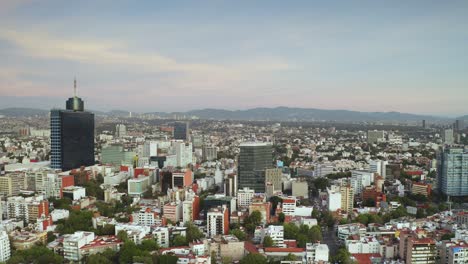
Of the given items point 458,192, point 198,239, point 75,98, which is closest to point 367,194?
point 458,192

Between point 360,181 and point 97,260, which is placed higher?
point 360,181

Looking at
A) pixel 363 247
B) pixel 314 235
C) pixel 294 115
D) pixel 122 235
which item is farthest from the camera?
pixel 294 115

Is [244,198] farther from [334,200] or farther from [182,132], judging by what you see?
[182,132]

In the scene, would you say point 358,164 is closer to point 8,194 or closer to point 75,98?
point 75,98

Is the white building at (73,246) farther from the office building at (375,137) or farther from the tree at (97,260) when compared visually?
the office building at (375,137)

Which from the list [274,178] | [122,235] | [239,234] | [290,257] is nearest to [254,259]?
[290,257]

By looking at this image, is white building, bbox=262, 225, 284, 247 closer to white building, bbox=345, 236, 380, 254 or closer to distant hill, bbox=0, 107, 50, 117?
white building, bbox=345, 236, 380, 254

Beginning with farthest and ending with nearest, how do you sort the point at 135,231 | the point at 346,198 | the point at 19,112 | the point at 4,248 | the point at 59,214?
1. the point at 19,112
2. the point at 346,198
3. the point at 59,214
4. the point at 135,231
5. the point at 4,248
